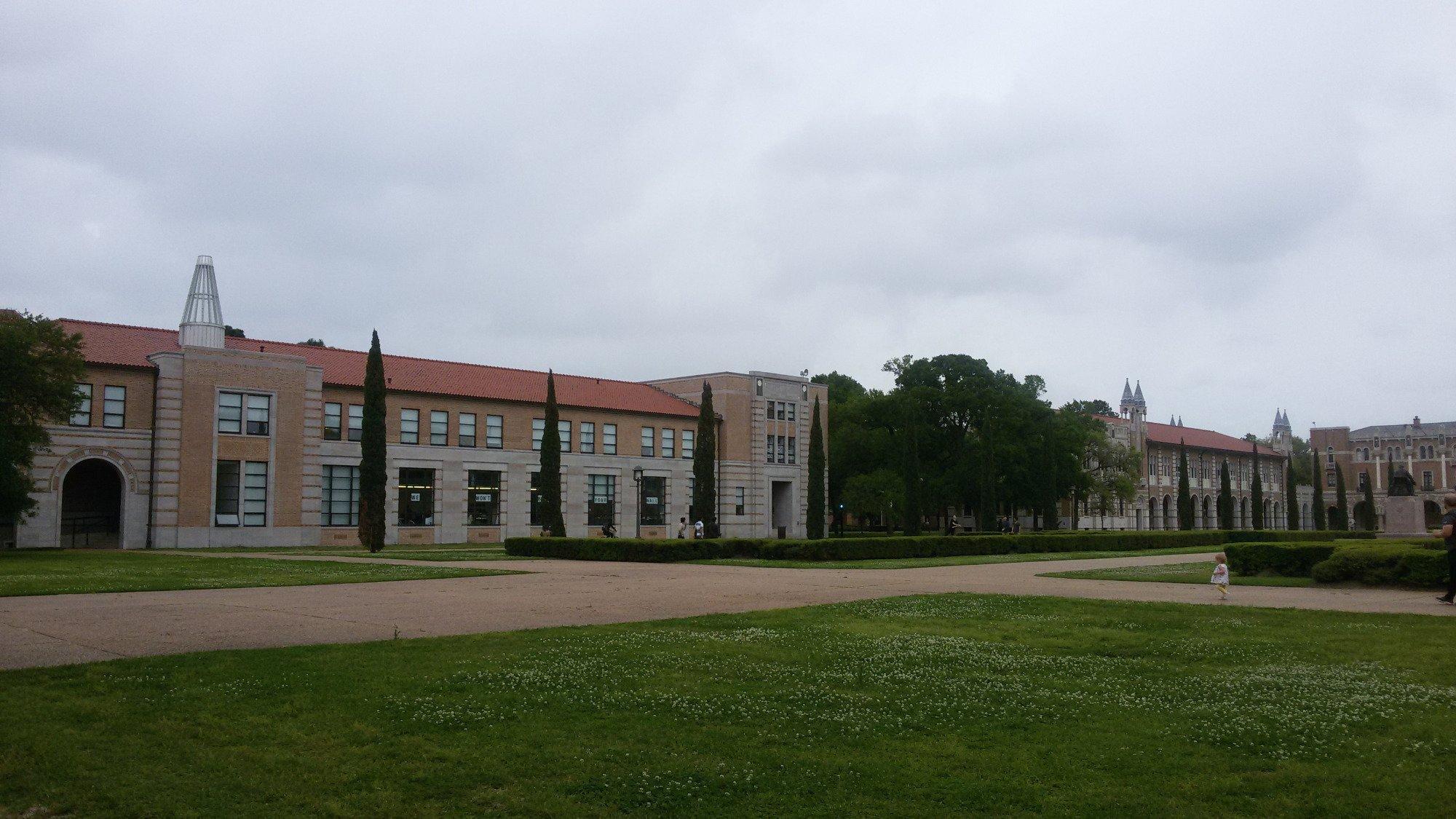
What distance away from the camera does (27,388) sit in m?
36.1

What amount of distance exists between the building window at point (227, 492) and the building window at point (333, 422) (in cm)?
530

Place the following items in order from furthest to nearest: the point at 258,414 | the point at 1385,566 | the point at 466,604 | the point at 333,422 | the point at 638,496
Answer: the point at 638,496, the point at 333,422, the point at 258,414, the point at 1385,566, the point at 466,604

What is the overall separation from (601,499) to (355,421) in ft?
53.4

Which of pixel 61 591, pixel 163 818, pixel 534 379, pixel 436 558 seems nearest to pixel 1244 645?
pixel 163 818

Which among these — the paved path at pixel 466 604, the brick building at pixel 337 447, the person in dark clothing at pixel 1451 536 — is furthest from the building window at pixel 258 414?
the person in dark clothing at pixel 1451 536

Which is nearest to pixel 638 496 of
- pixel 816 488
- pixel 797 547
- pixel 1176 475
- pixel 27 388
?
pixel 816 488

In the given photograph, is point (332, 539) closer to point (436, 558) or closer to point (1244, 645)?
point (436, 558)

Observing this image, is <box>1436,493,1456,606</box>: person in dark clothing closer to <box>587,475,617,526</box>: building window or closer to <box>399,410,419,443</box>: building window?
<box>399,410,419,443</box>: building window

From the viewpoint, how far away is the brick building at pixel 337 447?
153ft

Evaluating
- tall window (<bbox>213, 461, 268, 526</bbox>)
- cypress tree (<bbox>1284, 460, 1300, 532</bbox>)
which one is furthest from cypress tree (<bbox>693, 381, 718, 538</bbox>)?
cypress tree (<bbox>1284, 460, 1300, 532</bbox>)

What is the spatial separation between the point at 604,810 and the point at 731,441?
6500 cm

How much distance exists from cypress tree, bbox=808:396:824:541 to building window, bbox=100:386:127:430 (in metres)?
35.0

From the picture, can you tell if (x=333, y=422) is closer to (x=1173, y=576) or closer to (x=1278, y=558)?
(x=1173, y=576)

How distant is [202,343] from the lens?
165 feet
